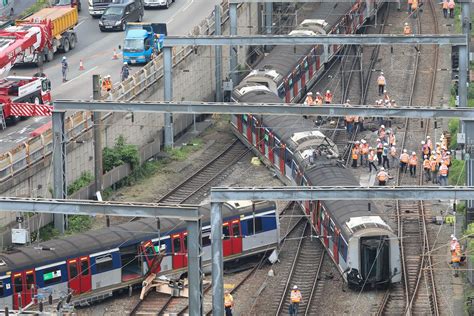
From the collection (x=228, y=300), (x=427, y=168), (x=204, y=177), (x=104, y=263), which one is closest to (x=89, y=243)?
(x=104, y=263)

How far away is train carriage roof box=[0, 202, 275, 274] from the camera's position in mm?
52875

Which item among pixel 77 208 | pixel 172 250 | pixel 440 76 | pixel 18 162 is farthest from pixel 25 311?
pixel 440 76

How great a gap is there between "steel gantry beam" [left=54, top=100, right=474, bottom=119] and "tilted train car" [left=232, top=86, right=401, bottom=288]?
3855 mm

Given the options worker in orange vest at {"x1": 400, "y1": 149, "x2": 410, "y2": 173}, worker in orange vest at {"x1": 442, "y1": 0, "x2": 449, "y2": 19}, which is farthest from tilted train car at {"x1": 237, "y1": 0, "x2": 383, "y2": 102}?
worker in orange vest at {"x1": 400, "y1": 149, "x2": 410, "y2": 173}

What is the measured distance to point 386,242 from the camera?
54.6 m

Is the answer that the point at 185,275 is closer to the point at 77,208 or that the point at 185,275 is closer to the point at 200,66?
the point at 77,208

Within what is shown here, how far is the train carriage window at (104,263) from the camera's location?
179ft

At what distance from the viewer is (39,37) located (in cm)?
8069

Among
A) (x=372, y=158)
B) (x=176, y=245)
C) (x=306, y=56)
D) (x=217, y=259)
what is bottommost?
(x=372, y=158)

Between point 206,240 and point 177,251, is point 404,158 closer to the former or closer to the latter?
point 206,240

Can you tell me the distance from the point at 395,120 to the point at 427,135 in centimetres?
303

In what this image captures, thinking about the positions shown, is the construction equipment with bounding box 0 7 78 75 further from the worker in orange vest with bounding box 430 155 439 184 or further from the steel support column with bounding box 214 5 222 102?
the worker in orange vest with bounding box 430 155 439 184

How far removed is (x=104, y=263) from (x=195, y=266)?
10.5 m

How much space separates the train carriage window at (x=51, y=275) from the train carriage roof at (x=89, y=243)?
11.9 inches
